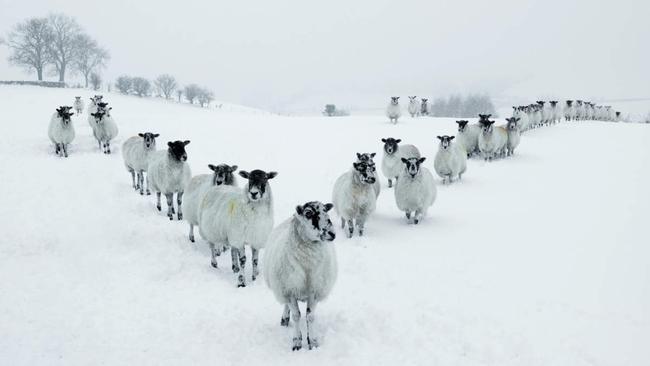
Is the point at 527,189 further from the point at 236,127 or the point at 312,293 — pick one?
the point at 236,127

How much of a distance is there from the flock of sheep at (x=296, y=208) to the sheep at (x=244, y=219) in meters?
0.02

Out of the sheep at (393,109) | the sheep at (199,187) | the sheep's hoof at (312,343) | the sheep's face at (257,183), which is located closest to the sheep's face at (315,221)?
the sheep's hoof at (312,343)

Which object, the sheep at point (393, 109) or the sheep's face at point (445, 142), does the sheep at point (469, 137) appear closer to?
the sheep's face at point (445, 142)

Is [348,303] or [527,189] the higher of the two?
[527,189]

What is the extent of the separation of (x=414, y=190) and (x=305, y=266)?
7.75m

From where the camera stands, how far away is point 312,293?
702 cm

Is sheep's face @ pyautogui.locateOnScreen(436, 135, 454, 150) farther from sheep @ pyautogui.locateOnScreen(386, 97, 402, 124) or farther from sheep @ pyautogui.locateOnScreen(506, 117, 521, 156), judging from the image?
sheep @ pyautogui.locateOnScreen(386, 97, 402, 124)

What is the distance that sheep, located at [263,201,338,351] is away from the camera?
6871mm

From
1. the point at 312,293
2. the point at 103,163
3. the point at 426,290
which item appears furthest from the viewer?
the point at 103,163

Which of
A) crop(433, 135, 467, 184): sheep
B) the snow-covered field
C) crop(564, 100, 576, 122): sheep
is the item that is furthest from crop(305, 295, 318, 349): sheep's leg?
crop(564, 100, 576, 122): sheep

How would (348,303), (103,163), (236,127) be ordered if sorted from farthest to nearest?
(236,127) → (103,163) → (348,303)

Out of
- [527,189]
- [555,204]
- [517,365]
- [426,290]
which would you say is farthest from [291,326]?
[527,189]

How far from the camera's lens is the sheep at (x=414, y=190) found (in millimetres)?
13953

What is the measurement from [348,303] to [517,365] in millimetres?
3213
